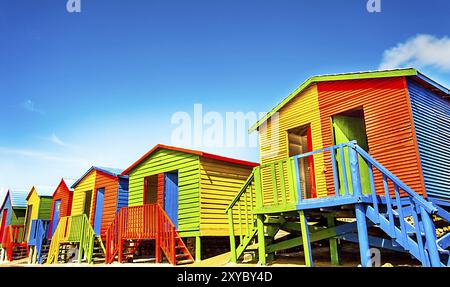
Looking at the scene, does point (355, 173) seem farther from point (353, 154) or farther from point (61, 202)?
point (61, 202)

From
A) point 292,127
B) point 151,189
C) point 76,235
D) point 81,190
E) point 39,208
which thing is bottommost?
point 76,235

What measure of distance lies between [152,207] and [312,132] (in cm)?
610

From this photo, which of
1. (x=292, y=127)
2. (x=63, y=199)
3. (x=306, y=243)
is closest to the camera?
(x=306, y=243)

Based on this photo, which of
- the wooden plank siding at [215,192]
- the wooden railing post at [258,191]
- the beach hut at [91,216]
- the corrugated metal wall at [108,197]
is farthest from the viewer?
the corrugated metal wall at [108,197]

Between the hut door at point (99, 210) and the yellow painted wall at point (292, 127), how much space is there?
390 inches

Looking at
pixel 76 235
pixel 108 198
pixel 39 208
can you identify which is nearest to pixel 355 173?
pixel 76 235

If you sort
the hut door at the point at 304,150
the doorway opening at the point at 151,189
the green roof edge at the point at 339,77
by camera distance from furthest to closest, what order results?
the doorway opening at the point at 151,189 < the hut door at the point at 304,150 < the green roof edge at the point at 339,77

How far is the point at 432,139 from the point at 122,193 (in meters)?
13.7

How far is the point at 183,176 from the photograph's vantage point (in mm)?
13344

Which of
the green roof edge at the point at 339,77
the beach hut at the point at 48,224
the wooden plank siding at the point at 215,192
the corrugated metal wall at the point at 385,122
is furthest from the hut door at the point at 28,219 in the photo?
the corrugated metal wall at the point at 385,122

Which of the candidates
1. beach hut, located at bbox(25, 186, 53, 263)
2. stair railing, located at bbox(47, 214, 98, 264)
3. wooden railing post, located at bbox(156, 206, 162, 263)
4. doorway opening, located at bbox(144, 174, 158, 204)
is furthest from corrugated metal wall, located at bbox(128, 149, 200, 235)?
beach hut, located at bbox(25, 186, 53, 263)

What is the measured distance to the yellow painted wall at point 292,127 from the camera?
457 inches

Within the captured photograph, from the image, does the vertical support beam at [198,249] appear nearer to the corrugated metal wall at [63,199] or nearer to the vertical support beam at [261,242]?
the vertical support beam at [261,242]
